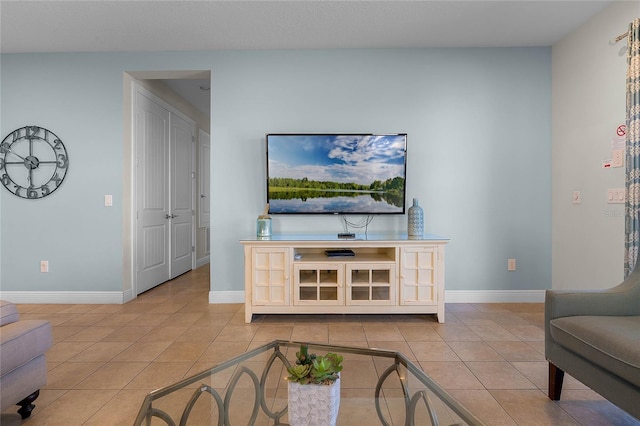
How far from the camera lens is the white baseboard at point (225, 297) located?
3.40 meters

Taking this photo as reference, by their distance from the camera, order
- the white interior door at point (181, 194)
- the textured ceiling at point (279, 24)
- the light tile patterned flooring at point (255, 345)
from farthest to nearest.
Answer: the white interior door at point (181, 194) → the textured ceiling at point (279, 24) → the light tile patterned flooring at point (255, 345)

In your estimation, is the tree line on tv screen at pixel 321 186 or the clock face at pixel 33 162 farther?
the clock face at pixel 33 162

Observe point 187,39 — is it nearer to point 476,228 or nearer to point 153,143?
point 153,143

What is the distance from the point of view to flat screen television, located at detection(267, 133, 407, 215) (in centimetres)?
325

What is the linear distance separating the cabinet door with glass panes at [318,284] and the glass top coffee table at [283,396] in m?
1.41

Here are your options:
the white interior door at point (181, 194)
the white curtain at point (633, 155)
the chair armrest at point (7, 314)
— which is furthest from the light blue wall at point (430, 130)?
the chair armrest at point (7, 314)

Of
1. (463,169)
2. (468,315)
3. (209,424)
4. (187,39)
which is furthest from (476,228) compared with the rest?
(187,39)

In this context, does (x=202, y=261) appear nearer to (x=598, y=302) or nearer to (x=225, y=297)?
(x=225, y=297)

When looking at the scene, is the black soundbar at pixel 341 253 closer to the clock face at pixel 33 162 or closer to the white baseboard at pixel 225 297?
the white baseboard at pixel 225 297

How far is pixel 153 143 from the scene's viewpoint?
4070mm

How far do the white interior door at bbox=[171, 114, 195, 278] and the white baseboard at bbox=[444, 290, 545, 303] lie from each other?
3568 mm

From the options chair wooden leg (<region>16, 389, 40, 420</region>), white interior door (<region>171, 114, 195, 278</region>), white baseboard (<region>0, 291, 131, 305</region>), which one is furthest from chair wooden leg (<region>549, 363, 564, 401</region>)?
white interior door (<region>171, 114, 195, 278</region>)

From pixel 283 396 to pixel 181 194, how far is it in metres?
4.18

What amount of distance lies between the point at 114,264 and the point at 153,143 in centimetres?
151
